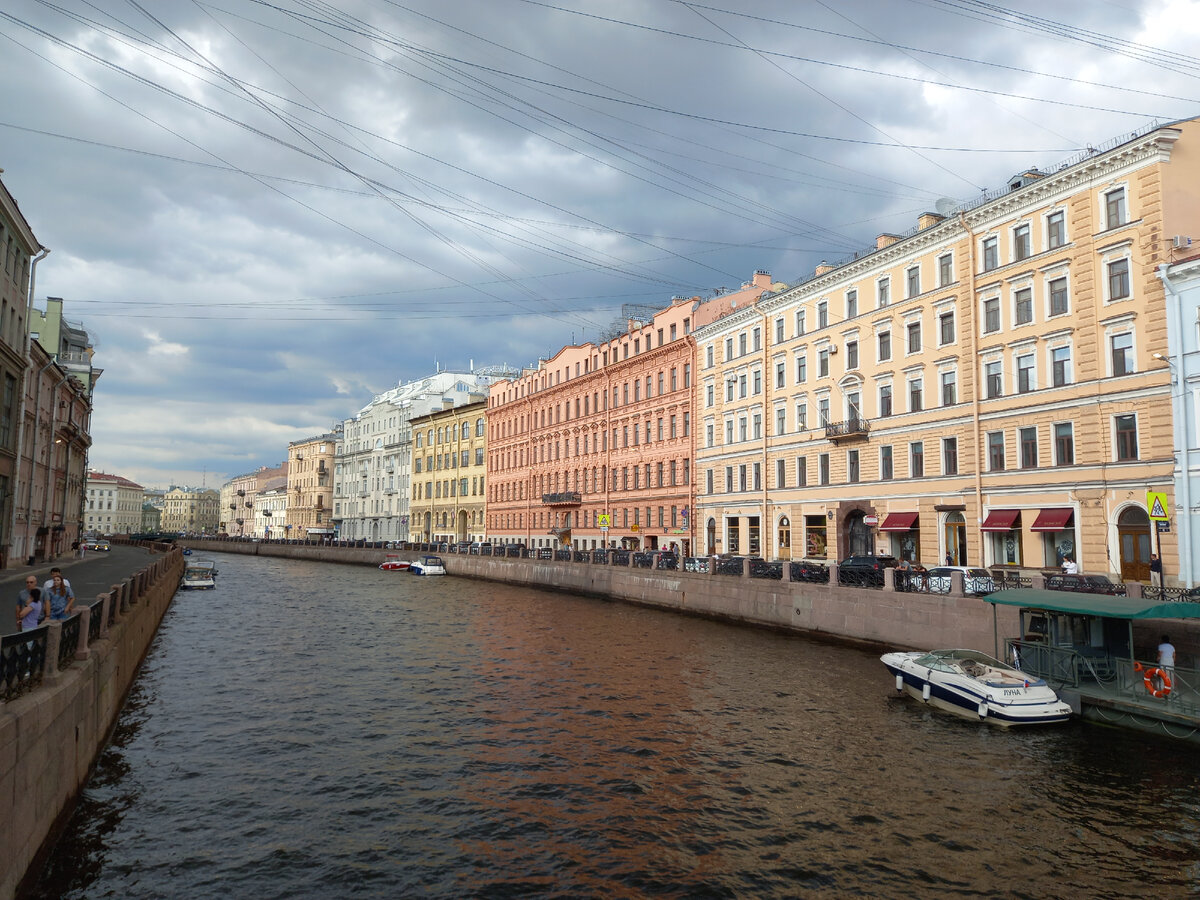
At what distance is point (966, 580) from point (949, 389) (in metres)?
14.1

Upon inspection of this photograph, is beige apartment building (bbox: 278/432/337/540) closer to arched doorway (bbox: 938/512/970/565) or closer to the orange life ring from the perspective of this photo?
arched doorway (bbox: 938/512/970/565)

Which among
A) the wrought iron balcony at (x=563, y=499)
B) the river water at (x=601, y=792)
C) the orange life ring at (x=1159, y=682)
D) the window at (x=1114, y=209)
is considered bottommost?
the river water at (x=601, y=792)

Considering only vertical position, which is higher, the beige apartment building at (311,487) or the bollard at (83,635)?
the beige apartment building at (311,487)

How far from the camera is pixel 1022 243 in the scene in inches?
1318

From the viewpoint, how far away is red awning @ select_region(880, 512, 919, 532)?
3756 cm

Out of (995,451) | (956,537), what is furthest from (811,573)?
(995,451)

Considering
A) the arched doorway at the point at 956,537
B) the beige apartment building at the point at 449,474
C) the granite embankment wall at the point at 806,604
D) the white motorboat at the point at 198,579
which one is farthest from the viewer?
the beige apartment building at the point at 449,474

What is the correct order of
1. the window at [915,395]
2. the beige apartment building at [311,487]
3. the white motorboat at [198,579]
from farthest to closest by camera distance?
1. the beige apartment building at [311,487]
2. the white motorboat at [198,579]
3. the window at [915,395]

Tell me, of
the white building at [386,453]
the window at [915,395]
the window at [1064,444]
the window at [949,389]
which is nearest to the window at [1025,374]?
the window at [1064,444]

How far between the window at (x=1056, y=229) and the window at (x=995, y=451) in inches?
300

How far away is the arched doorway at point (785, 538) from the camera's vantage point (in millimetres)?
46094

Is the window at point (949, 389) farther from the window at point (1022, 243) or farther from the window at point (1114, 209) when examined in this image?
the window at point (1114, 209)

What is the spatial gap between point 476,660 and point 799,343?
28618mm

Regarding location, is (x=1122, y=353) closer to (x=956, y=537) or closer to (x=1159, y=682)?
(x=956, y=537)
